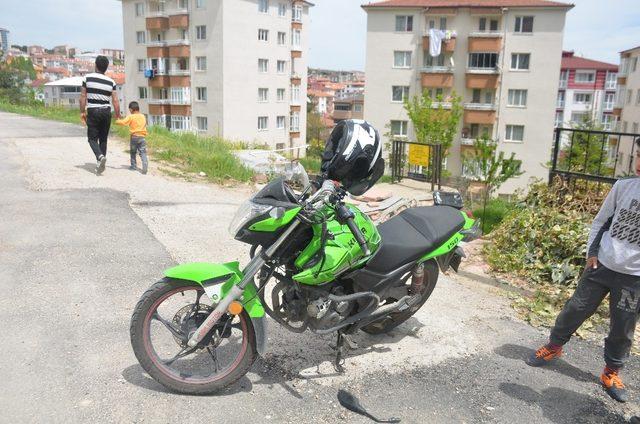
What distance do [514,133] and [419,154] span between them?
1315 inches

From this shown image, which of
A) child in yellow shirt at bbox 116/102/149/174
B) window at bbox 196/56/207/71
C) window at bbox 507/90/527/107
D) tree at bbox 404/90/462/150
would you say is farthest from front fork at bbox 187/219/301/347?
window at bbox 196/56/207/71

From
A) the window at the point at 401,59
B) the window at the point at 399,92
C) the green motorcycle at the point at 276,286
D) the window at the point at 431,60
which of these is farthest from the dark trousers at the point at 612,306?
the window at the point at 401,59

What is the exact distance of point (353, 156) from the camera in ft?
10.4

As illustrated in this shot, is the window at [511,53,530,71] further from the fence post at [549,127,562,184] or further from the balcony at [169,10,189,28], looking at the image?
the fence post at [549,127,562,184]

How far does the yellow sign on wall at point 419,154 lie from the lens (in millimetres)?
11742

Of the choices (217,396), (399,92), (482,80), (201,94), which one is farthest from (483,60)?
(217,396)

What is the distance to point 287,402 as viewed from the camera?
332 cm

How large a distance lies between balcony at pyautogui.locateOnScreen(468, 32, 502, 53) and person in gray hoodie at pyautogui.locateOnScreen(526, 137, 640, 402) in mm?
40690

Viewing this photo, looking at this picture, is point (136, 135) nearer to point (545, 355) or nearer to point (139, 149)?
point (139, 149)

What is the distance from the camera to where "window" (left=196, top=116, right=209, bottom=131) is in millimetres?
47156

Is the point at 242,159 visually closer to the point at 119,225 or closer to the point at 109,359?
the point at 119,225

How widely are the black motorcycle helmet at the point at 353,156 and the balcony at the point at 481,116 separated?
134ft

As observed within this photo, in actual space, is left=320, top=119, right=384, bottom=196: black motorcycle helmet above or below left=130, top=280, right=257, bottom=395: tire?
above

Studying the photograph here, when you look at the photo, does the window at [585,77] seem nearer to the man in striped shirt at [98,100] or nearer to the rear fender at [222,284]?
the man in striped shirt at [98,100]
